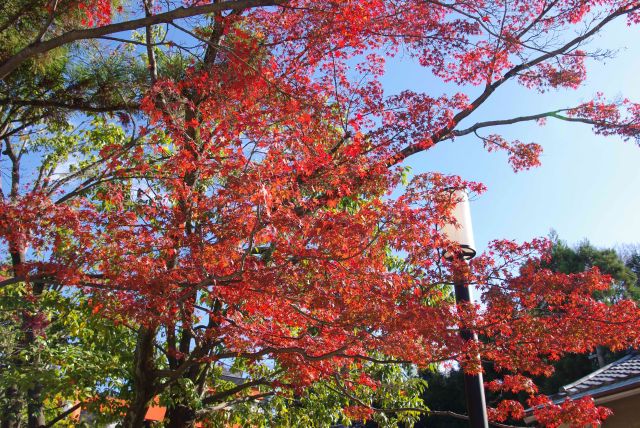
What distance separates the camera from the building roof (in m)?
7.95

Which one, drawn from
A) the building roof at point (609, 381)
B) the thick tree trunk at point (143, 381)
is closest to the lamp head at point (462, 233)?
the thick tree trunk at point (143, 381)

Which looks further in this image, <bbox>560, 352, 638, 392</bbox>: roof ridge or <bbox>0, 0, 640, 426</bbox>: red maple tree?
<bbox>560, 352, 638, 392</bbox>: roof ridge

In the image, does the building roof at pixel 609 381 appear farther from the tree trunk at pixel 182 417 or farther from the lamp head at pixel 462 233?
the tree trunk at pixel 182 417

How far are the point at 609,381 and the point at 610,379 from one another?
0.06 metres

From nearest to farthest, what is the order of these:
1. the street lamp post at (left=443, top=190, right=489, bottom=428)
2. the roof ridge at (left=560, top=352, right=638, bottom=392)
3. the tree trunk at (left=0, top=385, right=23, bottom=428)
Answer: the street lamp post at (left=443, top=190, right=489, bottom=428), the tree trunk at (left=0, top=385, right=23, bottom=428), the roof ridge at (left=560, top=352, right=638, bottom=392)

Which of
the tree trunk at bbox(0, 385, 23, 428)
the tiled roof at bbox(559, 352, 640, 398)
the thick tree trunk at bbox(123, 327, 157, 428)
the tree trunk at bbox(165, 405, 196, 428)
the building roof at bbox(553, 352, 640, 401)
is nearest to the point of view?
the thick tree trunk at bbox(123, 327, 157, 428)

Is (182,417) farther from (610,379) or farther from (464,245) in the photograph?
(610,379)

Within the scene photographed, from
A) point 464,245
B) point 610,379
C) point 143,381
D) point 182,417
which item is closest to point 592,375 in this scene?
point 610,379

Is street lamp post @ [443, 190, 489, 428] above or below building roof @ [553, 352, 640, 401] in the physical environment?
above

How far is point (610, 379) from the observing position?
8383mm

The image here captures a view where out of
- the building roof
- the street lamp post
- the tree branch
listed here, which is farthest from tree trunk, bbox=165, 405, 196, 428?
the building roof

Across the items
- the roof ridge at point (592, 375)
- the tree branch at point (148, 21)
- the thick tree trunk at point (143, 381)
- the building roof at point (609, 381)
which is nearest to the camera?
the tree branch at point (148, 21)

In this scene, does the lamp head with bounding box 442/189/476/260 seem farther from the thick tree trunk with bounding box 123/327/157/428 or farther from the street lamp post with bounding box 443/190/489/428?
the thick tree trunk with bounding box 123/327/157/428

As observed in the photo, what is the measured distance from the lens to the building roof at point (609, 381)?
7949 mm
